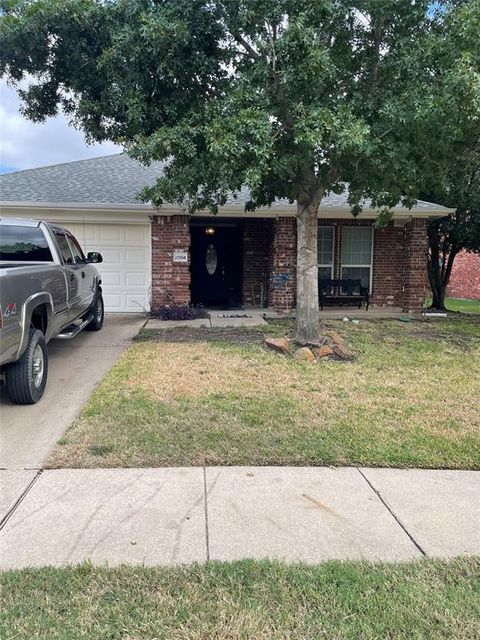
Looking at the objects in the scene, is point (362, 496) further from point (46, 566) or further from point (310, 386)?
point (310, 386)

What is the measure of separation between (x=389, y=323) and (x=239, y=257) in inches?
213

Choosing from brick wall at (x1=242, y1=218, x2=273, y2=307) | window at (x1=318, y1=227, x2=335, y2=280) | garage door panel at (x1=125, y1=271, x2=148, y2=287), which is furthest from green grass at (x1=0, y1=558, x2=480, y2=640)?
brick wall at (x1=242, y1=218, x2=273, y2=307)

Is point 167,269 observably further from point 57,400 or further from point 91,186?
point 57,400

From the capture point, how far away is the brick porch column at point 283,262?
12438mm

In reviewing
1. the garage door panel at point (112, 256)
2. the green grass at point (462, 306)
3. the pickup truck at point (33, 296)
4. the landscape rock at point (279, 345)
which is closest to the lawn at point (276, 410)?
the landscape rock at point (279, 345)

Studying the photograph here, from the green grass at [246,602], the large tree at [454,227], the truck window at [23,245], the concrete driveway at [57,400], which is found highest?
the large tree at [454,227]

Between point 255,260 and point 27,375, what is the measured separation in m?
9.58

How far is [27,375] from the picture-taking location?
5.20 m

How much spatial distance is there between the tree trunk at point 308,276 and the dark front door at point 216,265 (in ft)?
21.7

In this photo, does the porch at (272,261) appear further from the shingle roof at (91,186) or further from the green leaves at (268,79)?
the green leaves at (268,79)

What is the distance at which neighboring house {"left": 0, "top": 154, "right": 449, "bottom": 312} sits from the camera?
12.0 meters

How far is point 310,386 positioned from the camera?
6113 mm

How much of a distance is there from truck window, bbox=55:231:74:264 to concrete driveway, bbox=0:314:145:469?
1514mm

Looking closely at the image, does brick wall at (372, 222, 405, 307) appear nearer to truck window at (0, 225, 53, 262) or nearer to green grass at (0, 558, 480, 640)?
truck window at (0, 225, 53, 262)
